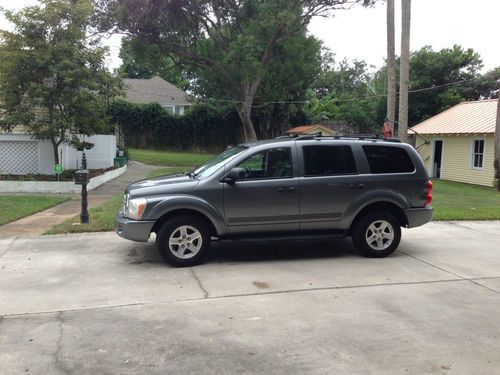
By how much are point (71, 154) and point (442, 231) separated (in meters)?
13.9

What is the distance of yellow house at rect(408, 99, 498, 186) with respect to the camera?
22.7 m

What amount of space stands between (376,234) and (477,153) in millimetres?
18339

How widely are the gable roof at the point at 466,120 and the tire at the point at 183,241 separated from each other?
61.4ft

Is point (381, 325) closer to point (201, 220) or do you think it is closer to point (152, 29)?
point (201, 220)

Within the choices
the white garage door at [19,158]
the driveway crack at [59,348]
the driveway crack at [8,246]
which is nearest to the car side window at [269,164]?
the driveway crack at [59,348]

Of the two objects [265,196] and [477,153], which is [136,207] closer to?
[265,196]

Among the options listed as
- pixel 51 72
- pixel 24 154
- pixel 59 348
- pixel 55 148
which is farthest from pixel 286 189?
pixel 24 154

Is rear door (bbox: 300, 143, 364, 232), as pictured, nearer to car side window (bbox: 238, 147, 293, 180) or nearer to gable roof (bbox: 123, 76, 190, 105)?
car side window (bbox: 238, 147, 293, 180)

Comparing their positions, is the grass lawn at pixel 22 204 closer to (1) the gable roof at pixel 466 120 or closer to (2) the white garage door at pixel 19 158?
(2) the white garage door at pixel 19 158

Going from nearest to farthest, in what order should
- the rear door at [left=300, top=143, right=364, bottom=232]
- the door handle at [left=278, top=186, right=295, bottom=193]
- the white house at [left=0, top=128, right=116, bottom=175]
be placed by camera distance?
the door handle at [left=278, top=186, right=295, bottom=193], the rear door at [left=300, top=143, right=364, bottom=232], the white house at [left=0, top=128, right=116, bottom=175]

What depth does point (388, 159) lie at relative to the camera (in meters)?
7.69

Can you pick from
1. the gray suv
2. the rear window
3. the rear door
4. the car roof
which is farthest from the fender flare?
the rear window

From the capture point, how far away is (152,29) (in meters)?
26.9

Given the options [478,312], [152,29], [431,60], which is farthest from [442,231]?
[431,60]
